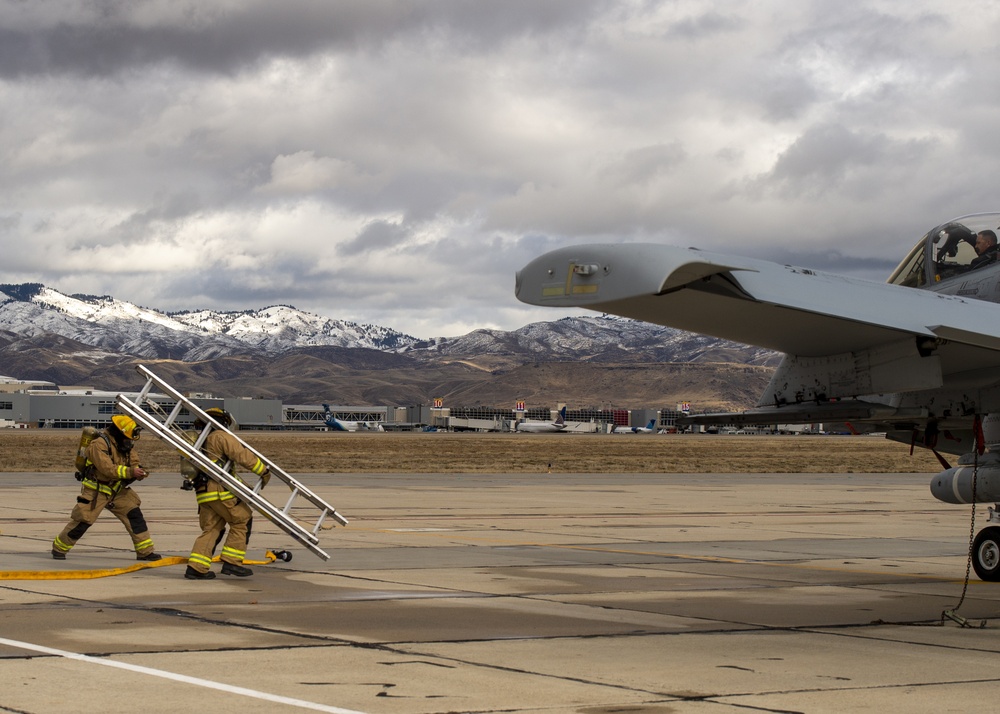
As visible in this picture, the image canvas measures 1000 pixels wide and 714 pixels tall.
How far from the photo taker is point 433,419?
19425cm

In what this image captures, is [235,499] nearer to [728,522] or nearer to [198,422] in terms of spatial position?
[198,422]

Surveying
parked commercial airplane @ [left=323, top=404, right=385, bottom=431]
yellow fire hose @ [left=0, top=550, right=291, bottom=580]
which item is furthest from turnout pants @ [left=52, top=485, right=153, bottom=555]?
parked commercial airplane @ [left=323, top=404, right=385, bottom=431]

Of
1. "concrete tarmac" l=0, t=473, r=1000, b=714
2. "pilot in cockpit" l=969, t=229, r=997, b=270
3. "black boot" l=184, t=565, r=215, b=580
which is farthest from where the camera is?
"black boot" l=184, t=565, r=215, b=580

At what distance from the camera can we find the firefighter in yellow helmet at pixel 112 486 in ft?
48.8

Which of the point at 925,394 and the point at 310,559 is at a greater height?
the point at 925,394

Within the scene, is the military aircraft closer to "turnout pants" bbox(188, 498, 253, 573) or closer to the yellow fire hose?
"turnout pants" bbox(188, 498, 253, 573)

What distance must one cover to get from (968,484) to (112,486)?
36.3 feet

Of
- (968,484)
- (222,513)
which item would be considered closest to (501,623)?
(222,513)

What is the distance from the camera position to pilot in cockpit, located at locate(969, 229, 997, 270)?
12414 millimetres

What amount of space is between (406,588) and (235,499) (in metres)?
2.50

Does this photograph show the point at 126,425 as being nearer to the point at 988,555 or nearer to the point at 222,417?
the point at 222,417

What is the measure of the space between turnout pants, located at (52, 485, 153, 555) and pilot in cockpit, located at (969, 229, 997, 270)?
419 inches

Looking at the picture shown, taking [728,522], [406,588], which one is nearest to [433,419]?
[728,522]

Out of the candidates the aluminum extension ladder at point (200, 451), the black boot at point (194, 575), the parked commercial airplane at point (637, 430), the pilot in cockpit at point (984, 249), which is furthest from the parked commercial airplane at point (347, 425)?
the pilot in cockpit at point (984, 249)
